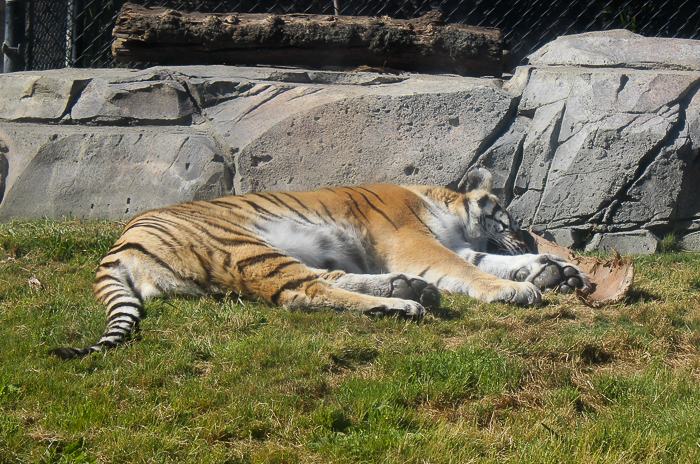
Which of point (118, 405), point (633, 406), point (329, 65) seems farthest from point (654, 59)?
point (118, 405)

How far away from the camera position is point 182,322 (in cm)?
293

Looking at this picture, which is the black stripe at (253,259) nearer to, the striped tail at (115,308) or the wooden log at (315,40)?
the striped tail at (115,308)

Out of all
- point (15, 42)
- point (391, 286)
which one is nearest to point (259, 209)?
point (391, 286)

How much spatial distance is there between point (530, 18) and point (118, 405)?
6.16 metres

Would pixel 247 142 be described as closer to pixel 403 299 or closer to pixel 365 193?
pixel 365 193

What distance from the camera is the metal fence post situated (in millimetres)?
6395

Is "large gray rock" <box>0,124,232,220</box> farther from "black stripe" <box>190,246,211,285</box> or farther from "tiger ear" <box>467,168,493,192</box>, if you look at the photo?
"tiger ear" <box>467,168,493,192</box>

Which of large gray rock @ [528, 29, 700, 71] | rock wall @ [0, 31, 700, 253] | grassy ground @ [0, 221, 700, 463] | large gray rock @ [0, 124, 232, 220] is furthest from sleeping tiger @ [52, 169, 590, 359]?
large gray rock @ [528, 29, 700, 71]

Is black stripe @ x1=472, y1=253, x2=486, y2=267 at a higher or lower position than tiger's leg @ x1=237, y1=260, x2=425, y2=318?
lower

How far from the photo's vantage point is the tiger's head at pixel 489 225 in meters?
4.70

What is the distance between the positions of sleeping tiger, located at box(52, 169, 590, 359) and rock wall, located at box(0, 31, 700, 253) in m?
0.58

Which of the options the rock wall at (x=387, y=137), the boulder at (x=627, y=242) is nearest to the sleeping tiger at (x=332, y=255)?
the rock wall at (x=387, y=137)

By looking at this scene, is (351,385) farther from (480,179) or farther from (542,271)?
(480,179)

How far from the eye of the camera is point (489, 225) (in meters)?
4.75
